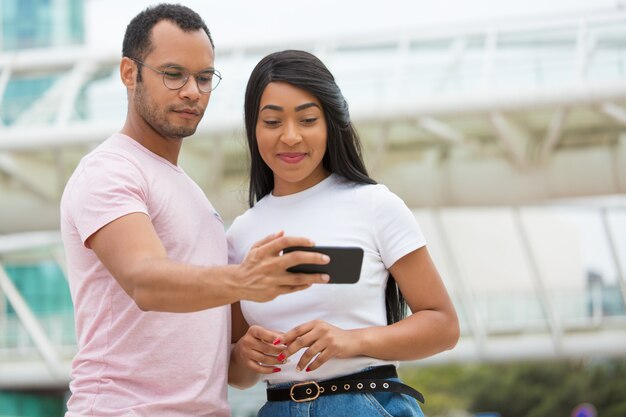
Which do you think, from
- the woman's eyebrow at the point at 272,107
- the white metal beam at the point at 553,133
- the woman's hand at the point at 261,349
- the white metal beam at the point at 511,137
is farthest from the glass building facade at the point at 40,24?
the woman's hand at the point at 261,349

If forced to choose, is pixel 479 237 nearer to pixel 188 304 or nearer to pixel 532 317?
pixel 532 317

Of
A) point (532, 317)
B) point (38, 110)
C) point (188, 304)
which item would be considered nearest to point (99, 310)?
point (188, 304)

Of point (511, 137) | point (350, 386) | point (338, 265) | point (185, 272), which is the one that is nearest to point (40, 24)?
point (511, 137)

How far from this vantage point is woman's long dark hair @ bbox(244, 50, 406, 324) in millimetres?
3227

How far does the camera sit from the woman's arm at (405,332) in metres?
3.01

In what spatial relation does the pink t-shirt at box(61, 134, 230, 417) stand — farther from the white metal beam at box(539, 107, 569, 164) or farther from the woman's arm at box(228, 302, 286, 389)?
the white metal beam at box(539, 107, 569, 164)

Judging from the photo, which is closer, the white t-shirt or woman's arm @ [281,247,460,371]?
woman's arm @ [281,247,460,371]

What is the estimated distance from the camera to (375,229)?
10.6ft

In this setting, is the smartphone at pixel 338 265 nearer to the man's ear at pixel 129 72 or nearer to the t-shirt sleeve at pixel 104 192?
the t-shirt sleeve at pixel 104 192

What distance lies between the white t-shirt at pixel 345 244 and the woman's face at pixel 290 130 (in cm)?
13

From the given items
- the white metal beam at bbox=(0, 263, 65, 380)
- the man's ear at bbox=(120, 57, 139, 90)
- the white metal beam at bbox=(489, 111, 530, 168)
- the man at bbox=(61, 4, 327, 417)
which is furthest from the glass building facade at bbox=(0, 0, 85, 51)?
the man at bbox=(61, 4, 327, 417)

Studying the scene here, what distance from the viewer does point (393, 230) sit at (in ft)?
10.5

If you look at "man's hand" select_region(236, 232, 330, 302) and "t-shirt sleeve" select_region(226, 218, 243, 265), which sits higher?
"man's hand" select_region(236, 232, 330, 302)

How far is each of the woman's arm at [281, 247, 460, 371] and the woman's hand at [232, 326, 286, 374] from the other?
0.06 m
